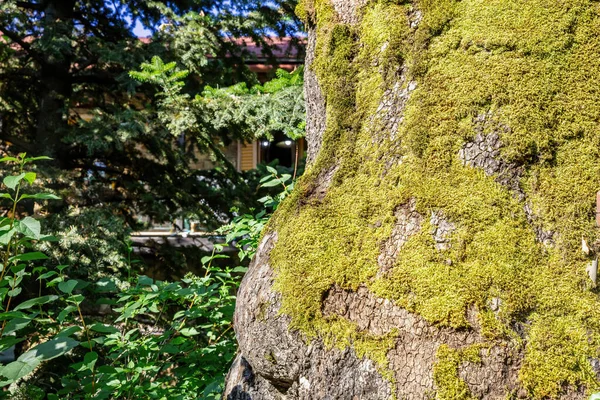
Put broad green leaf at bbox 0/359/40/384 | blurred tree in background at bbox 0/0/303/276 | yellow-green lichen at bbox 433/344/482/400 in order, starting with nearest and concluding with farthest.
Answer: broad green leaf at bbox 0/359/40/384 < yellow-green lichen at bbox 433/344/482/400 < blurred tree in background at bbox 0/0/303/276

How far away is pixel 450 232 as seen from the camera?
1537mm

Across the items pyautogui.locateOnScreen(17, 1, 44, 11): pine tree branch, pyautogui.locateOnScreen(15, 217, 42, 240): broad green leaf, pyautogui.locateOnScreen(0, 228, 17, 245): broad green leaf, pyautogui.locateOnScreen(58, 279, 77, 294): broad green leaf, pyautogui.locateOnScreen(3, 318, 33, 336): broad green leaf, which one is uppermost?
pyautogui.locateOnScreen(17, 1, 44, 11): pine tree branch

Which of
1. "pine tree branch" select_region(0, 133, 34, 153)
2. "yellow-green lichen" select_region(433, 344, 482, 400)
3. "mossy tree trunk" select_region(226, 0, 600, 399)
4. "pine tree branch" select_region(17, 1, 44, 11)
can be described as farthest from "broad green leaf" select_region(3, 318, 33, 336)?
"pine tree branch" select_region(17, 1, 44, 11)

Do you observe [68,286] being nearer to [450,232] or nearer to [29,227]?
[29,227]

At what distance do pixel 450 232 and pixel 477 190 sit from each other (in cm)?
16

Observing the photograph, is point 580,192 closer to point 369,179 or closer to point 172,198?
point 369,179

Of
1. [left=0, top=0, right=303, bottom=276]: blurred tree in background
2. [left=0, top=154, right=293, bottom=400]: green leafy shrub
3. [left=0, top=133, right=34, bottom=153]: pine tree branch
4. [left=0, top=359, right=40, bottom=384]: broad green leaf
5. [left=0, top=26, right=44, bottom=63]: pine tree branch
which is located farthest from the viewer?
[left=0, top=133, right=34, bottom=153]: pine tree branch

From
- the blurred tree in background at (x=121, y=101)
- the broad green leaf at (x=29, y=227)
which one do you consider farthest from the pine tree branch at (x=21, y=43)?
the broad green leaf at (x=29, y=227)

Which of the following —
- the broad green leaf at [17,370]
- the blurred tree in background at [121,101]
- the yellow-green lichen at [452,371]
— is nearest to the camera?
the broad green leaf at [17,370]

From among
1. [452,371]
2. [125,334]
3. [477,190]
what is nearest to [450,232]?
[477,190]

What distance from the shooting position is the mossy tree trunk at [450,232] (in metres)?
1.43

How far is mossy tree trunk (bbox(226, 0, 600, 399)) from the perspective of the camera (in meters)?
1.43

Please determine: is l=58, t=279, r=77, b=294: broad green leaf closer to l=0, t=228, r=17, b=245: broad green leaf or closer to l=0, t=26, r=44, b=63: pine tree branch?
l=0, t=228, r=17, b=245: broad green leaf

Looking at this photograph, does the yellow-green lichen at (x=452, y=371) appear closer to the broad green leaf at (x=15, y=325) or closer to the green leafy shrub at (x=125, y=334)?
the green leafy shrub at (x=125, y=334)
